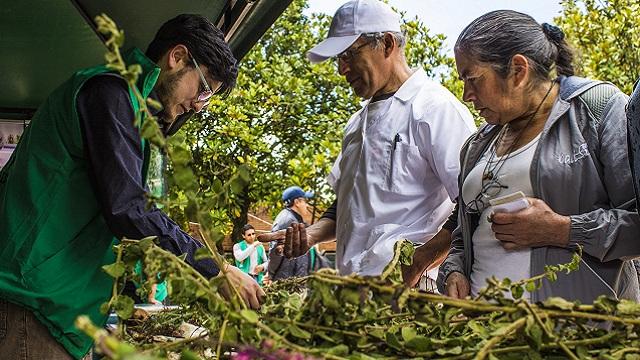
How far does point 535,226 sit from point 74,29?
3.50 m

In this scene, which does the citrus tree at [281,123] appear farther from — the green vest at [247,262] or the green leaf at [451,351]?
the green leaf at [451,351]

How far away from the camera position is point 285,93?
44.8 ft

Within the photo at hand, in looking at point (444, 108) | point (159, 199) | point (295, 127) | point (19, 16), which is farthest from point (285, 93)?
point (159, 199)

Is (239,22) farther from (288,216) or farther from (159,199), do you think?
(288,216)

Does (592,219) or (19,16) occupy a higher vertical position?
(592,219)

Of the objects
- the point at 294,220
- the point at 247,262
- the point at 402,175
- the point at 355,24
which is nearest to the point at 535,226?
the point at 402,175

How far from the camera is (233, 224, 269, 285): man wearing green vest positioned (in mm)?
10969

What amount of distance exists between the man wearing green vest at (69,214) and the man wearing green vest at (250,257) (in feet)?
28.5

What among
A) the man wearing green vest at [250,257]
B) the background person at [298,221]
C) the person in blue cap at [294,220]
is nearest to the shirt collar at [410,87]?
the background person at [298,221]

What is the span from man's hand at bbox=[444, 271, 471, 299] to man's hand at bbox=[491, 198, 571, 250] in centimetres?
21

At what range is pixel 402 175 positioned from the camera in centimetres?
307

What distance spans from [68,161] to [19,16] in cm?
280

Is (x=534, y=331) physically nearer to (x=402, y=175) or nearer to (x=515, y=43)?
(x=515, y=43)

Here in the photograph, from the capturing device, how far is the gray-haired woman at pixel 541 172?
82.6 inches
